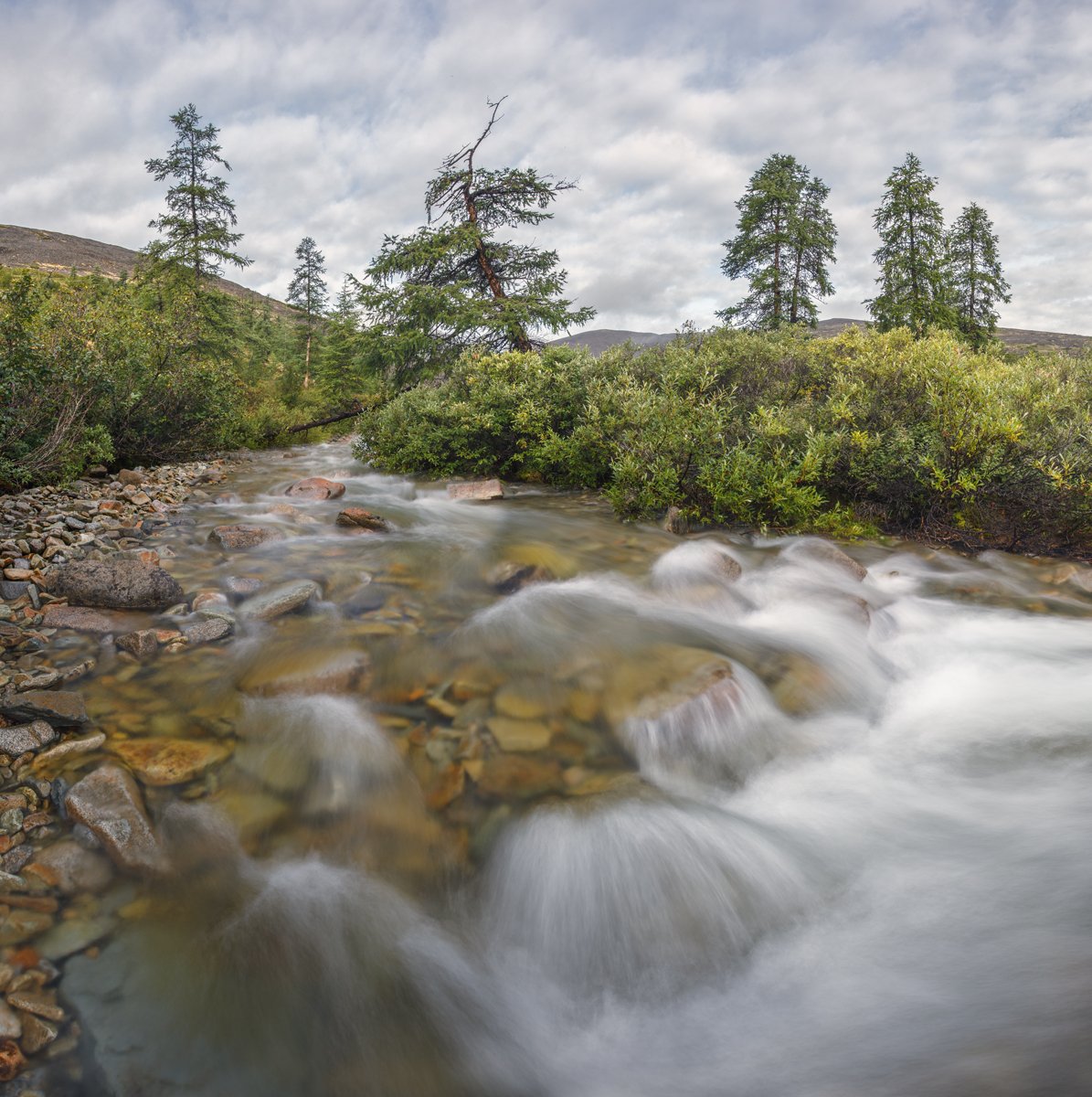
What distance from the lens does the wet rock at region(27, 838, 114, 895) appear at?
251 cm

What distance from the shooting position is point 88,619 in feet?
15.3

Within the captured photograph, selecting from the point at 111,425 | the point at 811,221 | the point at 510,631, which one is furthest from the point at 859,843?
the point at 811,221

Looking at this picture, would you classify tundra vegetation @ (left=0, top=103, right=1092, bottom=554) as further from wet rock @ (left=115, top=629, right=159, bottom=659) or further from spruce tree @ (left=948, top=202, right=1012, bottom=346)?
spruce tree @ (left=948, top=202, right=1012, bottom=346)

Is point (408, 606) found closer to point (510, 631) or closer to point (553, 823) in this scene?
point (510, 631)

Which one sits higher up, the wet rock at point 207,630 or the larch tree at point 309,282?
the larch tree at point 309,282

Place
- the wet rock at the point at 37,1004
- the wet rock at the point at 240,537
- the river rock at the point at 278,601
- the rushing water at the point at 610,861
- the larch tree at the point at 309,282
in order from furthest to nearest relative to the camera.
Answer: the larch tree at the point at 309,282
the wet rock at the point at 240,537
the river rock at the point at 278,601
the rushing water at the point at 610,861
the wet rock at the point at 37,1004

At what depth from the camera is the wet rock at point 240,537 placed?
275 inches

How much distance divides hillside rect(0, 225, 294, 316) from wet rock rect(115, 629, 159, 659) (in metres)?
113

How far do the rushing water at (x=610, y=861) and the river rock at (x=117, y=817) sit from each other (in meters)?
0.13

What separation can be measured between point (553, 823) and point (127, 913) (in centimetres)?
194

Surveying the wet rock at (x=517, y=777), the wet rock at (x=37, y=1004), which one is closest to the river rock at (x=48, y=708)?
the wet rock at (x=37, y=1004)

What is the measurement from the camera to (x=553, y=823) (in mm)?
3129

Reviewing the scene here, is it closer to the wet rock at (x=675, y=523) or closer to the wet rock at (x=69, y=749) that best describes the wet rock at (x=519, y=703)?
the wet rock at (x=69, y=749)

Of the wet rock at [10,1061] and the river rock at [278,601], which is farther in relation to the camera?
the river rock at [278,601]
